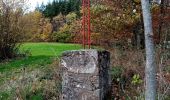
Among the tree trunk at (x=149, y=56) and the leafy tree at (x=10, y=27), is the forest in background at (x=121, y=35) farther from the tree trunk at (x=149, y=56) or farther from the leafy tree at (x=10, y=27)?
the tree trunk at (x=149, y=56)

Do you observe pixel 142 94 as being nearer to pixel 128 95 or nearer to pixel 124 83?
pixel 128 95

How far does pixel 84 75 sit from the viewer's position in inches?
347

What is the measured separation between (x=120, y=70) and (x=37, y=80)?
82.8 inches

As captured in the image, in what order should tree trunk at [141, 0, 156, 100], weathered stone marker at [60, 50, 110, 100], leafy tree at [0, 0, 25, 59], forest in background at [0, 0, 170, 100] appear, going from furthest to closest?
leafy tree at [0, 0, 25, 59] < forest in background at [0, 0, 170, 100] < weathered stone marker at [60, 50, 110, 100] < tree trunk at [141, 0, 156, 100]

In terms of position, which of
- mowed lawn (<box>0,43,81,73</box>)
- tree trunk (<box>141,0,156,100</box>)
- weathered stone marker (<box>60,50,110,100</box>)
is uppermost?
tree trunk (<box>141,0,156,100</box>)

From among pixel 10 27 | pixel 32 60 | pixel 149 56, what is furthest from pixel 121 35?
pixel 149 56

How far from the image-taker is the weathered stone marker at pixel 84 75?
8758 millimetres

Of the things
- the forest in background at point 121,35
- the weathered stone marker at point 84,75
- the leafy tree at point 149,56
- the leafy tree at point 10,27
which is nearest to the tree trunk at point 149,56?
the leafy tree at point 149,56

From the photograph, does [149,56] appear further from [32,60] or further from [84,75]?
[32,60]

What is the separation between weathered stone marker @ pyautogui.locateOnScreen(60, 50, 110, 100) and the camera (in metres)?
8.76

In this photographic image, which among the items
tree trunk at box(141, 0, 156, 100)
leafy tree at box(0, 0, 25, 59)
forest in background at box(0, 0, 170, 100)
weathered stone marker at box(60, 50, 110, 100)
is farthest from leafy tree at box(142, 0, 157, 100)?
leafy tree at box(0, 0, 25, 59)

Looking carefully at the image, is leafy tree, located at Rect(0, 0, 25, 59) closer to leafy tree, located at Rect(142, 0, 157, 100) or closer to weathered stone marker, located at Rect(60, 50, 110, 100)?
weathered stone marker, located at Rect(60, 50, 110, 100)

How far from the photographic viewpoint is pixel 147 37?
163 inches

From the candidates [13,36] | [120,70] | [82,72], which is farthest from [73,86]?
[13,36]
